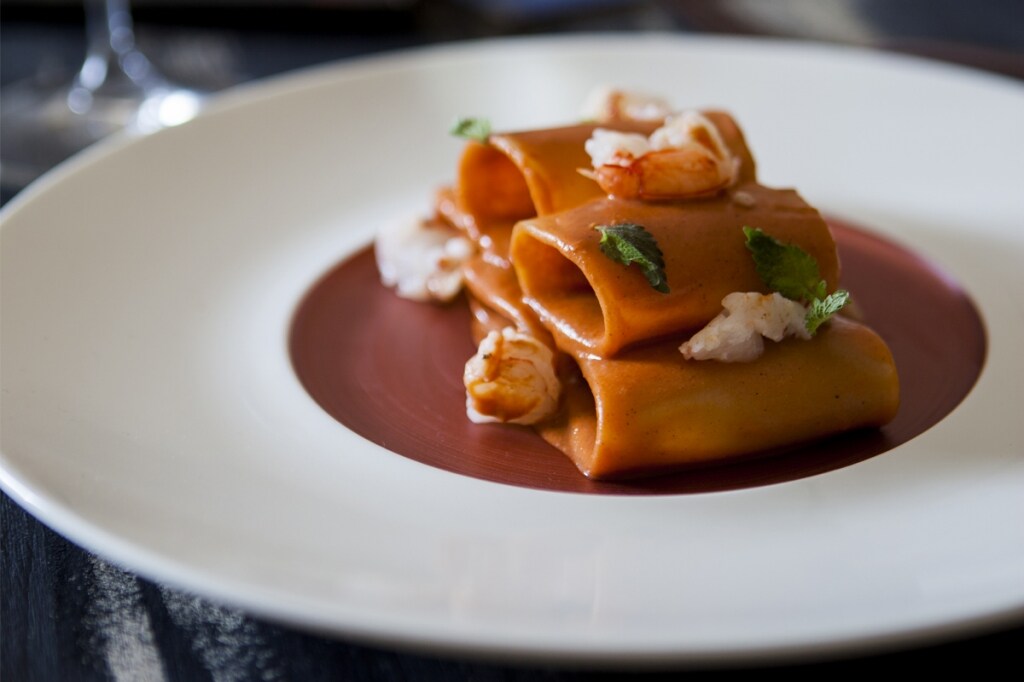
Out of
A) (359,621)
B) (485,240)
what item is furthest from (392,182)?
(359,621)

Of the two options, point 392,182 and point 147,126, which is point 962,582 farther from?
point 147,126

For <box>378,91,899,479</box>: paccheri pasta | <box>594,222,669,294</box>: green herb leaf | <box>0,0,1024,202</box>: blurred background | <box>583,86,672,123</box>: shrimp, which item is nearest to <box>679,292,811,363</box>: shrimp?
<box>378,91,899,479</box>: paccheri pasta

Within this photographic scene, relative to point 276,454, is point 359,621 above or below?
above

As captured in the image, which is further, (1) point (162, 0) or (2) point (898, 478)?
(1) point (162, 0)

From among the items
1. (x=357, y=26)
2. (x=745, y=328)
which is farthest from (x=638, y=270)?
(x=357, y=26)

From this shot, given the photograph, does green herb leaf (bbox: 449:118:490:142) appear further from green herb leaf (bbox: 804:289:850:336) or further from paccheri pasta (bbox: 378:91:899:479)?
green herb leaf (bbox: 804:289:850:336)

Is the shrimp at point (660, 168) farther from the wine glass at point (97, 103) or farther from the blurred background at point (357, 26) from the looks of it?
the blurred background at point (357, 26)

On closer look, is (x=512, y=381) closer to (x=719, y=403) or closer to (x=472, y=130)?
(x=719, y=403)
